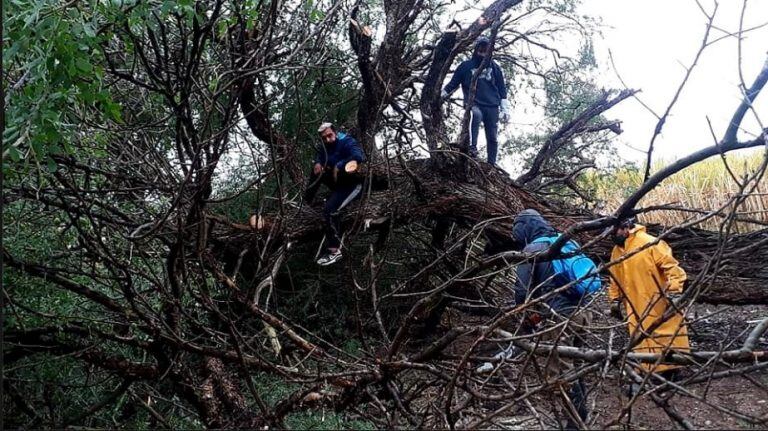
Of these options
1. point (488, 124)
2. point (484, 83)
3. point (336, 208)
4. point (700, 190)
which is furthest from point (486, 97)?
point (700, 190)

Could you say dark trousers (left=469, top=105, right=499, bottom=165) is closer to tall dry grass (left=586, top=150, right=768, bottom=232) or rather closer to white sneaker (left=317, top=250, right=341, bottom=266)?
tall dry grass (left=586, top=150, right=768, bottom=232)

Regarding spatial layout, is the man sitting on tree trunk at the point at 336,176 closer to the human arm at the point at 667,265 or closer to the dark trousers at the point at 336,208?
the dark trousers at the point at 336,208

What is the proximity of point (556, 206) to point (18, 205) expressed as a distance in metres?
4.84

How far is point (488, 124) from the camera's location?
6.99 metres

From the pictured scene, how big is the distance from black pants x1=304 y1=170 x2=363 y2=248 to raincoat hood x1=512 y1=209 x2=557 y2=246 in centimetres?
222

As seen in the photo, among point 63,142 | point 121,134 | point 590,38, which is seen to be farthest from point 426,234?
point 63,142

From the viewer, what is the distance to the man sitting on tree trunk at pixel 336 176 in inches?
244

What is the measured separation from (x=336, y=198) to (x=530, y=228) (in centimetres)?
247

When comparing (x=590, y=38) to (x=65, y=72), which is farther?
(x=590, y=38)

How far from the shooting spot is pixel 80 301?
3.90m

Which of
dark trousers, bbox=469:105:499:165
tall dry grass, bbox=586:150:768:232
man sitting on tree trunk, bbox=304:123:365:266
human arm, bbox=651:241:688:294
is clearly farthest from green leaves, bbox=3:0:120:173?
tall dry grass, bbox=586:150:768:232

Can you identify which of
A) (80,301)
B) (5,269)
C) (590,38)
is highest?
(590,38)

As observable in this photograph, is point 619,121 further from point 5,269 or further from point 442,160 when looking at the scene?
point 5,269

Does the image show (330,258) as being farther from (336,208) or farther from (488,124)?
(488,124)
